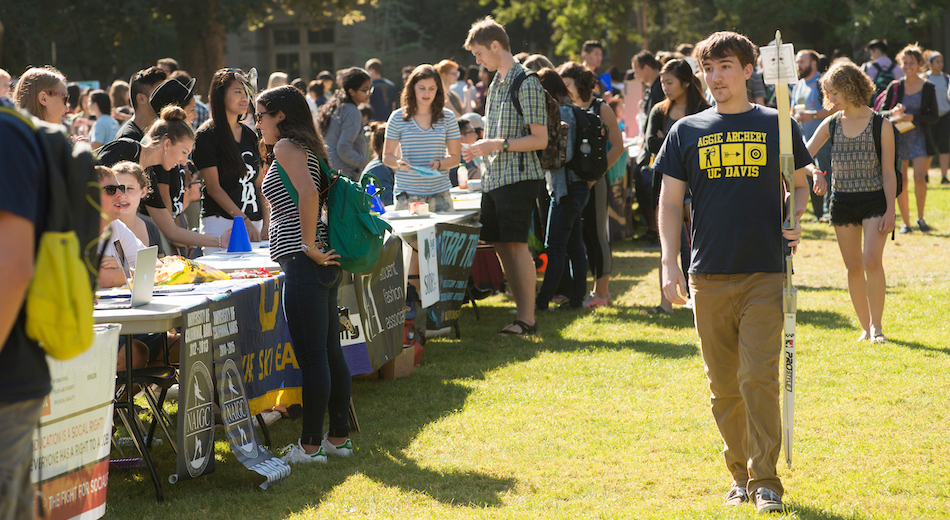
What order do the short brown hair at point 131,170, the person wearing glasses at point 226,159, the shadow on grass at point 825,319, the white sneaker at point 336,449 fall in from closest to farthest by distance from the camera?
the white sneaker at point 336,449, the short brown hair at point 131,170, the person wearing glasses at point 226,159, the shadow on grass at point 825,319

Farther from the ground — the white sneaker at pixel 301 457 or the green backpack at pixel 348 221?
the green backpack at pixel 348 221

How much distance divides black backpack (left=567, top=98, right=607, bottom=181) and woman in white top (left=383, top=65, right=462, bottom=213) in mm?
983

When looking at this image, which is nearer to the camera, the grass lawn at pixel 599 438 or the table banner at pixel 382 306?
the grass lawn at pixel 599 438

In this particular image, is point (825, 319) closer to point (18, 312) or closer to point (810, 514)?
point (810, 514)

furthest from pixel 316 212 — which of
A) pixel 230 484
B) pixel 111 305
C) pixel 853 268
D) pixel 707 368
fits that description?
pixel 853 268

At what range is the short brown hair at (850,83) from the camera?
20.6 feet

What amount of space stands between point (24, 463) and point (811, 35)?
3447cm

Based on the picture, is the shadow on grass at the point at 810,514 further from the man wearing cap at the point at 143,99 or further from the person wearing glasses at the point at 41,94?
the man wearing cap at the point at 143,99

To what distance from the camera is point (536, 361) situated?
6.59 metres

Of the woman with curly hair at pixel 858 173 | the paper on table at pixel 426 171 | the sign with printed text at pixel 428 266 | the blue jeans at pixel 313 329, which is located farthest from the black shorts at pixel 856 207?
the blue jeans at pixel 313 329

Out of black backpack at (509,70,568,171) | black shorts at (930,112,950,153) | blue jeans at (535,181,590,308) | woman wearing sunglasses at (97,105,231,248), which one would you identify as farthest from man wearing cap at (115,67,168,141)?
black shorts at (930,112,950,153)

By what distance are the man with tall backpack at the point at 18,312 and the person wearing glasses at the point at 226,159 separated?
13.5 ft

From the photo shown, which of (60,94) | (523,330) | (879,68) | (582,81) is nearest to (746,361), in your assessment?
(523,330)

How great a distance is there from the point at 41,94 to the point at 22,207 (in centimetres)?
388
